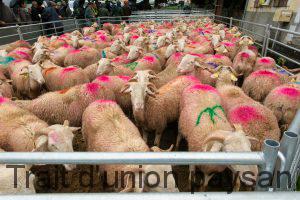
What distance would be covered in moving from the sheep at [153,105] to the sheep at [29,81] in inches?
73.5

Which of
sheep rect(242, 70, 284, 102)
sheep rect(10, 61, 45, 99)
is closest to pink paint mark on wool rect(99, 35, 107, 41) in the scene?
sheep rect(10, 61, 45, 99)

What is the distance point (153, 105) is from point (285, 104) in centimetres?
180

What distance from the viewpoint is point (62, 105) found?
3551 millimetres

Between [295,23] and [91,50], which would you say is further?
[295,23]

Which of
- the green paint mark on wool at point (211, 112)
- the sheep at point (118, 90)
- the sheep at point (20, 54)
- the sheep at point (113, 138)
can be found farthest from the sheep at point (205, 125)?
the sheep at point (20, 54)

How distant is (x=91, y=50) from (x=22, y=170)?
14.3ft

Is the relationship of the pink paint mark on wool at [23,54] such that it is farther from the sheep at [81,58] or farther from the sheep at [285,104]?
the sheep at [285,104]

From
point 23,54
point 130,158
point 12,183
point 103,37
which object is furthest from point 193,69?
point 103,37

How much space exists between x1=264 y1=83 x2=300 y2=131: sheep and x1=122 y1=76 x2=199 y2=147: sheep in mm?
1337

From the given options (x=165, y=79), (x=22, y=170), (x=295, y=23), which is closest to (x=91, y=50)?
(x=165, y=79)

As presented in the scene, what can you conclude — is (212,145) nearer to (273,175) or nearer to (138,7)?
(273,175)

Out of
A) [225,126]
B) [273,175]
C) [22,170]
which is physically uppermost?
[273,175]

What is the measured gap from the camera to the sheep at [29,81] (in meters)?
4.32

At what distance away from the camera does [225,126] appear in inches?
108
